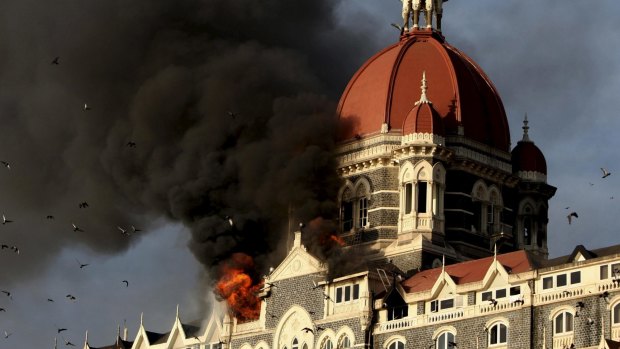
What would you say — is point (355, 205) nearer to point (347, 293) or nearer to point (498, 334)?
point (347, 293)

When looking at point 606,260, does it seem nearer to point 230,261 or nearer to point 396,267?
point 396,267

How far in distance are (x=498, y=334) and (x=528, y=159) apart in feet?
86.9

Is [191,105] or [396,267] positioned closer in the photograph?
[396,267]

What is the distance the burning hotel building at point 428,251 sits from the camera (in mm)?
94188

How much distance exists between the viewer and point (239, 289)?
112 metres

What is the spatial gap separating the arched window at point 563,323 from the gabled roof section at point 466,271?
410 cm

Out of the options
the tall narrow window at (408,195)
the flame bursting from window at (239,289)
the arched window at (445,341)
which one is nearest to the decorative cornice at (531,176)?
the tall narrow window at (408,195)

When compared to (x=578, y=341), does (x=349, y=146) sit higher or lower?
higher

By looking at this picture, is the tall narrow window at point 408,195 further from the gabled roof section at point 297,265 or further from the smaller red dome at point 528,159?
the smaller red dome at point 528,159

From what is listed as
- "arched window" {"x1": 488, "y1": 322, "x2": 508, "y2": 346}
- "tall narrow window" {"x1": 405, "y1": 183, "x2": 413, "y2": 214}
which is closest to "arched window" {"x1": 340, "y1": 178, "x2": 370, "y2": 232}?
"tall narrow window" {"x1": 405, "y1": 183, "x2": 413, "y2": 214}

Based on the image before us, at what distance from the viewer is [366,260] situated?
10844 cm

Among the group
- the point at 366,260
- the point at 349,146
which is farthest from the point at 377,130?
the point at 366,260

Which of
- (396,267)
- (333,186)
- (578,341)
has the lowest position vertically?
(578,341)

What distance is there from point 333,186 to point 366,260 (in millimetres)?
9547
